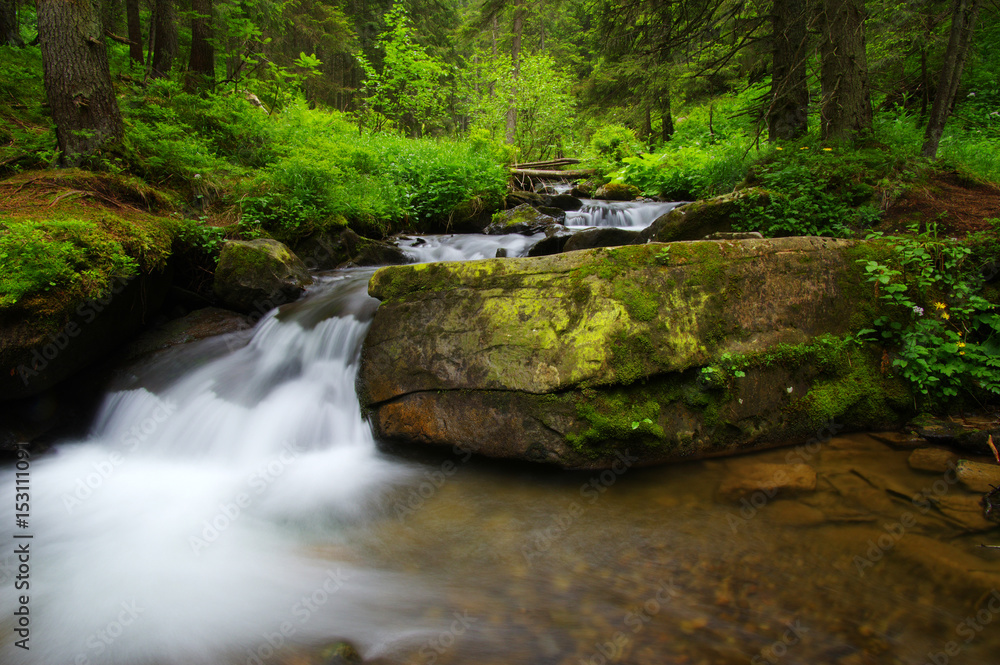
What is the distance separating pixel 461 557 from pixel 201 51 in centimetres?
1155

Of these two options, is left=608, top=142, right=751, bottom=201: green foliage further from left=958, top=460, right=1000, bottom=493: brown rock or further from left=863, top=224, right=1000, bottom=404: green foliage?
left=958, top=460, right=1000, bottom=493: brown rock

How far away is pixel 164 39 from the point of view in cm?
970

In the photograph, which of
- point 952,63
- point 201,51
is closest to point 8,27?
point 201,51

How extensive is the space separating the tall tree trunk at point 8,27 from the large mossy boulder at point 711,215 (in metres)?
11.9

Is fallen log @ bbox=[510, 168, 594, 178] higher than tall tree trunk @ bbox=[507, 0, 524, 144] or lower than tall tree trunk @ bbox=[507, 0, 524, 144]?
lower

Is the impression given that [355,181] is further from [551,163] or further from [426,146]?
[551,163]

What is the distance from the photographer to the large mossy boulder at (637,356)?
3592 mm

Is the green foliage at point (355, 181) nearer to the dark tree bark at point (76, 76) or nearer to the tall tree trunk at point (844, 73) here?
the dark tree bark at point (76, 76)

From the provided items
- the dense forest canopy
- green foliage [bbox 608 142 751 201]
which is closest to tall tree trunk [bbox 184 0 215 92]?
the dense forest canopy

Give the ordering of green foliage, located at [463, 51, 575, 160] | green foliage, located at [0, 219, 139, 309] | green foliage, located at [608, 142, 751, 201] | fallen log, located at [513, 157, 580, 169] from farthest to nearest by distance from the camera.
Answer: green foliage, located at [463, 51, 575, 160]
fallen log, located at [513, 157, 580, 169]
green foliage, located at [608, 142, 751, 201]
green foliage, located at [0, 219, 139, 309]

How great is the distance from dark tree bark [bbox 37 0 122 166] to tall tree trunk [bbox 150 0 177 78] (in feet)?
14.8

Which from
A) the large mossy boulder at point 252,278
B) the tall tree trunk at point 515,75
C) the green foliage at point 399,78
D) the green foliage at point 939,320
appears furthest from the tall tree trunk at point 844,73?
the green foliage at point 399,78

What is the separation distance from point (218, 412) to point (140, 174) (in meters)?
3.95

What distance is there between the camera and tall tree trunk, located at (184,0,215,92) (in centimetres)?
938
